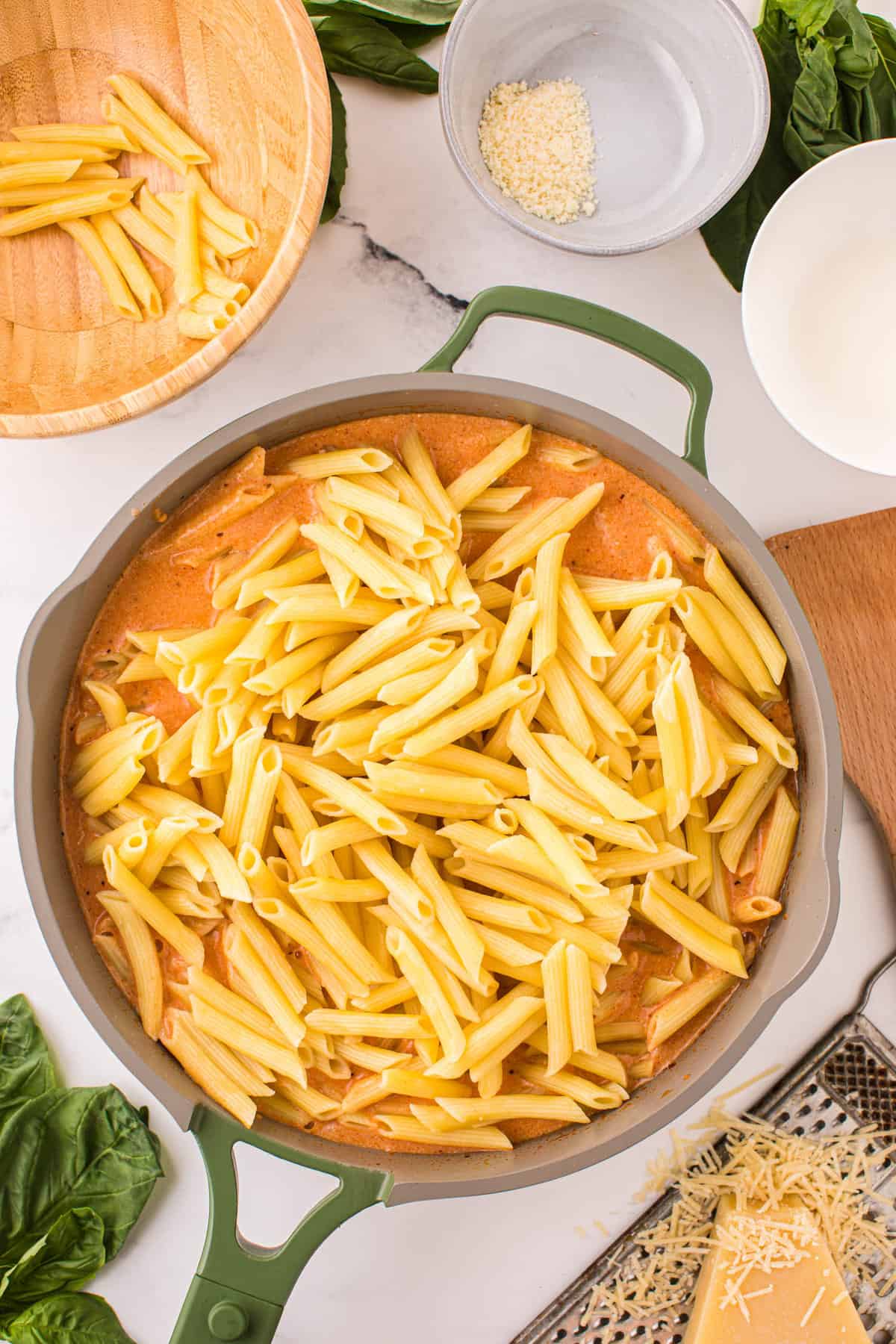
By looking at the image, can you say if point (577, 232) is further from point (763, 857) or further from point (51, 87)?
point (763, 857)

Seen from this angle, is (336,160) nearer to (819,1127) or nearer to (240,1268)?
(240,1268)

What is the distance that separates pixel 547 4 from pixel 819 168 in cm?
56

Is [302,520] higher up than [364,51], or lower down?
lower down

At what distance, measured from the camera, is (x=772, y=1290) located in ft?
6.45

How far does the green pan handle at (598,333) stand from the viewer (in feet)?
5.56

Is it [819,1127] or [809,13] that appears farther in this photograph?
[819,1127]

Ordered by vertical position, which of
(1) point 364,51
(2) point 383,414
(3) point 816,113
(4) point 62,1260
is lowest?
(4) point 62,1260

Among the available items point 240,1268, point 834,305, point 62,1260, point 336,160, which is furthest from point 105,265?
point 62,1260

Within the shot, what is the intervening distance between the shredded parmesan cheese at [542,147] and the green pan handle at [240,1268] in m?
1.55

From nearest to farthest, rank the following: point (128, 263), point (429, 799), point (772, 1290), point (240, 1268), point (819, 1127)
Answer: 1. point (240, 1268)
2. point (429, 799)
3. point (128, 263)
4. point (772, 1290)
5. point (819, 1127)

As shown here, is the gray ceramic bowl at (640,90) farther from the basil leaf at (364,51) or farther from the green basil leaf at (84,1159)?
the green basil leaf at (84,1159)

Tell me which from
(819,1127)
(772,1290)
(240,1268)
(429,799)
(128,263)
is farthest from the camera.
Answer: (819,1127)

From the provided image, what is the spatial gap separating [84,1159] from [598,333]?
5.10ft

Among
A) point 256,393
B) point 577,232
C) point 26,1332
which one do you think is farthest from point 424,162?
point 26,1332
